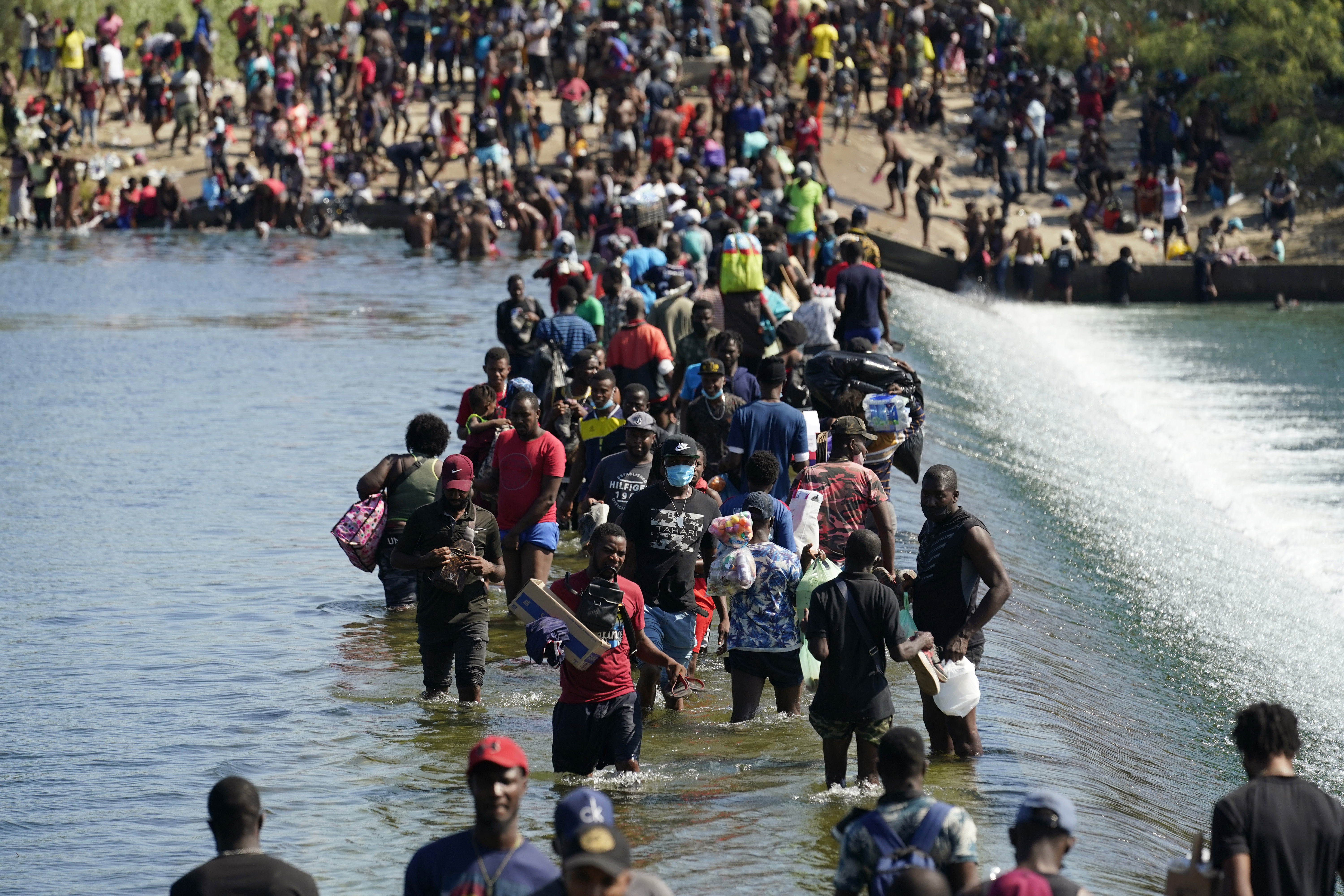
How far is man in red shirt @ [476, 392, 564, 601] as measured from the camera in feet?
36.6

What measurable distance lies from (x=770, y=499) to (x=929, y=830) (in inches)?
142

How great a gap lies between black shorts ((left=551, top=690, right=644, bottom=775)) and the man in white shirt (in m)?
35.2

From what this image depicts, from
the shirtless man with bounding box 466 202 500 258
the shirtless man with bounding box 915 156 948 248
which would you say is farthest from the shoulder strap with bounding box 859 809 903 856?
the shirtless man with bounding box 915 156 948 248

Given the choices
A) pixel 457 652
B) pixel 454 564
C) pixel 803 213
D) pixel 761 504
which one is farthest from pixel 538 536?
pixel 803 213

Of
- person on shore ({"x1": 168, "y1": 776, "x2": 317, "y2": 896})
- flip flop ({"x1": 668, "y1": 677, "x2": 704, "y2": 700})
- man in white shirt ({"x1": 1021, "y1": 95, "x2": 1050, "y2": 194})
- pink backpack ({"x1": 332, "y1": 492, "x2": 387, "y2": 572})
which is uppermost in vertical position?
man in white shirt ({"x1": 1021, "y1": 95, "x2": 1050, "y2": 194})

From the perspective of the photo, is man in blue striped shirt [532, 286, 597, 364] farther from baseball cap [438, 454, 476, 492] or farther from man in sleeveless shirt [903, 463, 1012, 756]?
man in sleeveless shirt [903, 463, 1012, 756]

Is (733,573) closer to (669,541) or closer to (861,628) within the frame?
(669,541)

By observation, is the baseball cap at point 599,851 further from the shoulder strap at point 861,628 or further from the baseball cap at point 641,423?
the baseball cap at point 641,423

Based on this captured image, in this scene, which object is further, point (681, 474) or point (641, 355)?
point (641, 355)

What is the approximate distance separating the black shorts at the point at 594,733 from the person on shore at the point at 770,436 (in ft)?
9.50

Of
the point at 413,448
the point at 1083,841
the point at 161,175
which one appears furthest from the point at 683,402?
the point at 161,175

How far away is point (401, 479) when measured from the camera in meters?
11.0

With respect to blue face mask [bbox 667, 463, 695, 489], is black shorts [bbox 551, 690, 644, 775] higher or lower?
lower

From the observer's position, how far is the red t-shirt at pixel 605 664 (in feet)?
27.8
